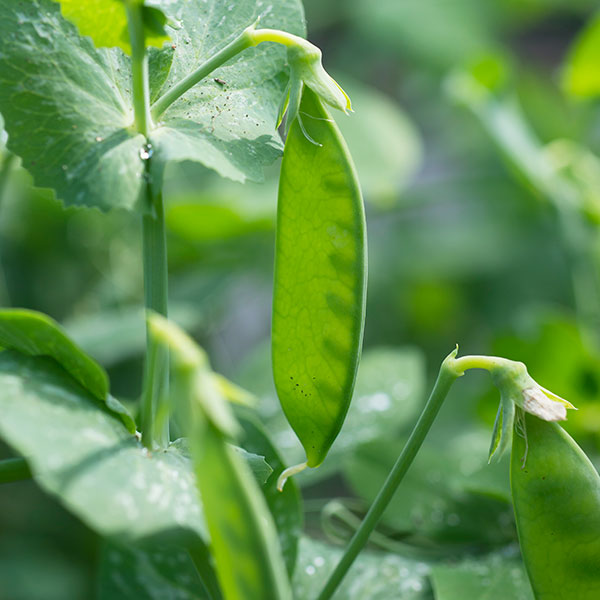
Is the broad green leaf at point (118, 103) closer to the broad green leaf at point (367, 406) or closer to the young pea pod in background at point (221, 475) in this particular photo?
the young pea pod in background at point (221, 475)

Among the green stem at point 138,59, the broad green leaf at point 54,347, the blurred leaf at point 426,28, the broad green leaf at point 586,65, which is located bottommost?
the broad green leaf at point 54,347

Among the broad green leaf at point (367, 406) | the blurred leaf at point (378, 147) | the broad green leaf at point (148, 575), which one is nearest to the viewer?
the broad green leaf at point (148, 575)

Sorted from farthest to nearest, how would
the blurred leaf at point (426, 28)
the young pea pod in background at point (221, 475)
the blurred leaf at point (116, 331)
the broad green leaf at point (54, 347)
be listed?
the blurred leaf at point (426, 28) → the blurred leaf at point (116, 331) → the broad green leaf at point (54, 347) → the young pea pod in background at point (221, 475)

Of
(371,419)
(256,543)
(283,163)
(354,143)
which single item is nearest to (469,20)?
(354,143)

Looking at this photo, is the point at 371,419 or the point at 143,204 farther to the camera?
the point at 371,419

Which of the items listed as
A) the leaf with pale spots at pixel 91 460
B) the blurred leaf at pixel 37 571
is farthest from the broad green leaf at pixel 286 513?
the blurred leaf at pixel 37 571

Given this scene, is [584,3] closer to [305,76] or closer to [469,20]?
[469,20]
